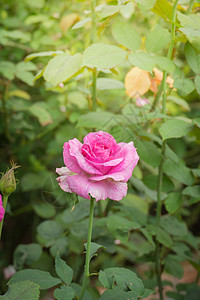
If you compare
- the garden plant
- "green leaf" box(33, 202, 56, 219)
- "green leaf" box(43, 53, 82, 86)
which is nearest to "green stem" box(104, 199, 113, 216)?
the garden plant

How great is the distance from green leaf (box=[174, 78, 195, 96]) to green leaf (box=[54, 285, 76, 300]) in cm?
51

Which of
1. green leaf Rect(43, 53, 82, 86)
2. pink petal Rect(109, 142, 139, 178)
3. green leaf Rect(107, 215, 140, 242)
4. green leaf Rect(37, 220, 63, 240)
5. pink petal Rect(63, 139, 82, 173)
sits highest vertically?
green leaf Rect(43, 53, 82, 86)

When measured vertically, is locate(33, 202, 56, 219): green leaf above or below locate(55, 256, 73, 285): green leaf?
below

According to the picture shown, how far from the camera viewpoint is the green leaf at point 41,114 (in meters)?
1.27

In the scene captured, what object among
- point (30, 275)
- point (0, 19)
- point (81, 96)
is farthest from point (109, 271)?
point (0, 19)

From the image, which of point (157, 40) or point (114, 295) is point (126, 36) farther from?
point (114, 295)

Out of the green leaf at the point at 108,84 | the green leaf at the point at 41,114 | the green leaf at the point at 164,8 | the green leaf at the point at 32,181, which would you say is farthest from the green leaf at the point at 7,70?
the green leaf at the point at 164,8

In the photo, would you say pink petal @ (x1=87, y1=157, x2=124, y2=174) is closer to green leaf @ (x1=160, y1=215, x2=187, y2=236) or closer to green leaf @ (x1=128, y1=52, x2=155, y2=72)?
green leaf @ (x1=128, y1=52, x2=155, y2=72)

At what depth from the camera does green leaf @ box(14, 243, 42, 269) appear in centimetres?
101

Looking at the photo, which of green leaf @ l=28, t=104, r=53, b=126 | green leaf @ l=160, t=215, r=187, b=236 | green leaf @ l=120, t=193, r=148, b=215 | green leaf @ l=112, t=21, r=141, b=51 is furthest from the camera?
green leaf @ l=28, t=104, r=53, b=126

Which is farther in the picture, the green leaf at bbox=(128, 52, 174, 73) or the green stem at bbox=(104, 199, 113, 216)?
the green stem at bbox=(104, 199, 113, 216)

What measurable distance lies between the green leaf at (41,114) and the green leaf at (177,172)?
20.7 inches

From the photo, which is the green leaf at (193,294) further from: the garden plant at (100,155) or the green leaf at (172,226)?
the green leaf at (172,226)

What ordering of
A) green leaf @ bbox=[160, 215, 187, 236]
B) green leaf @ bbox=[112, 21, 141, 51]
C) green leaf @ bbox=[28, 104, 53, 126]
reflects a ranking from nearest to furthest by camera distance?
1. green leaf @ bbox=[112, 21, 141, 51]
2. green leaf @ bbox=[160, 215, 187, 236]
3. green leaf @ bbox=[28, 104, 53, 126]
